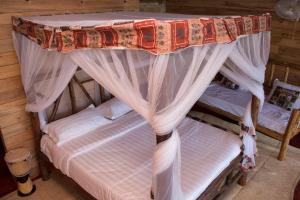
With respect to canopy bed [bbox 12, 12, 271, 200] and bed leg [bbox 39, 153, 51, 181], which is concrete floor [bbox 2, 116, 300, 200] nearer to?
bed leg [bbox 39, 153, 51, 181]

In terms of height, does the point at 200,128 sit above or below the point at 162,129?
below

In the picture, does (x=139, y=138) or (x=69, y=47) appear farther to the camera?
(x=139, y=138)

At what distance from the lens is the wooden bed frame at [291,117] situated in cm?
301

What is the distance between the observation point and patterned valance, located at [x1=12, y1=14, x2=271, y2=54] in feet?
4.45

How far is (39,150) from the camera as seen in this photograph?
2826 millimetres

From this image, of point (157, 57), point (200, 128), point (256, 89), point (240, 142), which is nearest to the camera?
point (157, 57)

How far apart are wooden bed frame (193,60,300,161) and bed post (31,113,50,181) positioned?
236 centimetres

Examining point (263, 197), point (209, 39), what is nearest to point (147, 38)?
point (209, 39)

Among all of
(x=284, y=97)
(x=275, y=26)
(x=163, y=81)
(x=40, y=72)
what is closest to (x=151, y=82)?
(x=163, y=81)

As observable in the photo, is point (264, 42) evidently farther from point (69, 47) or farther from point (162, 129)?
point (69, 47)

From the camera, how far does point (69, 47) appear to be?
1858 millimetres

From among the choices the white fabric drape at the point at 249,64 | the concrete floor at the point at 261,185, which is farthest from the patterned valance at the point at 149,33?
the concrete floor at the point at 261,185

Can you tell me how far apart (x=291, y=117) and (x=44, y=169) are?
2955 millimetres

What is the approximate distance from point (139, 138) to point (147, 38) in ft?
5.29
